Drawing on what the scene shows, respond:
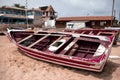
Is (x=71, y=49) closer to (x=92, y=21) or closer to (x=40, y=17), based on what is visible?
(x=92, y=21)

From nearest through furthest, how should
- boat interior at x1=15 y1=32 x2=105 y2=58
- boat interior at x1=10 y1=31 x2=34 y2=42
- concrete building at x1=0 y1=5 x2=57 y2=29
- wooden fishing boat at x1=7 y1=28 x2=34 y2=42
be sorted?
boat interior at x1=15 y1=32 x2=105 y2=58 → wooden fishing boat at x1=7 y1=28 x2=34 y2=42 → boat interior at x1=10 y1=31 x2=34 y2=42 → concrete building at x1=0 y1=5 x2=57 y2=29

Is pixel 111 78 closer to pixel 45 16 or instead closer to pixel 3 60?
pixel 3 60

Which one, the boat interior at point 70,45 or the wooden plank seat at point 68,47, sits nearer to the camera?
the wooden plank seat at point 68,47

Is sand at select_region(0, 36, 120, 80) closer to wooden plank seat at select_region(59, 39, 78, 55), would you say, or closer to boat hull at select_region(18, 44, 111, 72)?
boat hull at select_region(18, 44, 111, 72)

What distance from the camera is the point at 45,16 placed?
6319 centimetres

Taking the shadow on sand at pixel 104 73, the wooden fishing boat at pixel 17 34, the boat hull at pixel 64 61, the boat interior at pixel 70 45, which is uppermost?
the wooden fishing boat at pixel 17 34

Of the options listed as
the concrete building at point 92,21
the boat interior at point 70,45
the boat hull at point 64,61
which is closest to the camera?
the boat hull at point 64,61

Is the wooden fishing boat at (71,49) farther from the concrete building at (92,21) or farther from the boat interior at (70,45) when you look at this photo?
the concrete building at (92,21)

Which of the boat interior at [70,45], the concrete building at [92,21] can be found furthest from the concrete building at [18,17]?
the boat interior at [70,45]

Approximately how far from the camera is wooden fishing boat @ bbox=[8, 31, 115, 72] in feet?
30.0

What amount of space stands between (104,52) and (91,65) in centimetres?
91

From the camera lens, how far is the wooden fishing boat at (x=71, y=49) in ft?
30.0

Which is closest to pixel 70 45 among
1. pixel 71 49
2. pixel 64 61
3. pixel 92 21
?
pixel 71 49

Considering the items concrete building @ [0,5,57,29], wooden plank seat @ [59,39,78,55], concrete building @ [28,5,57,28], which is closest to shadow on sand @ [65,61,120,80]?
wooden plank seat @ [59,39,78,55]
